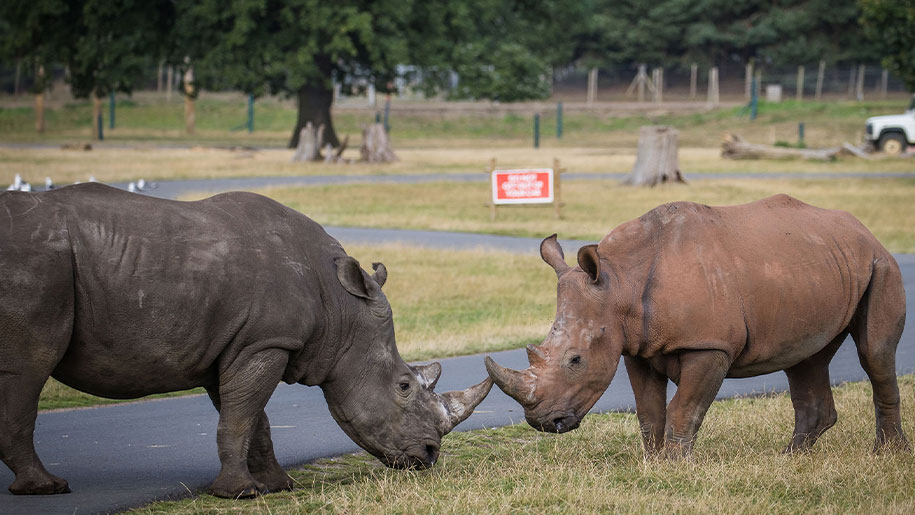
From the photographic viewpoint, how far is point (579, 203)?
2530cm

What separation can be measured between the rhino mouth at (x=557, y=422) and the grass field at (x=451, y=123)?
4134 centimetres

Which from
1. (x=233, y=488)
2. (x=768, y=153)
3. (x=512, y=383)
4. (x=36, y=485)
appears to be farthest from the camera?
(x=768, y=153)

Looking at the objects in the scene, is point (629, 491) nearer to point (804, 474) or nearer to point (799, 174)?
point (804, 474)

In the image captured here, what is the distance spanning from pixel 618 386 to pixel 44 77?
37792 millimetres

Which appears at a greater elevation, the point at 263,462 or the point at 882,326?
the point at 882,326

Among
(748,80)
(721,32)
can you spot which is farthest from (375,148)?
(721,32)

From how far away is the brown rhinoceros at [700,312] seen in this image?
249 inches

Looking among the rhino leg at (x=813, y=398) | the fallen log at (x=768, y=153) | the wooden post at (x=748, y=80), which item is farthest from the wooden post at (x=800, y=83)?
the rhino leg at (x=813, y=398)

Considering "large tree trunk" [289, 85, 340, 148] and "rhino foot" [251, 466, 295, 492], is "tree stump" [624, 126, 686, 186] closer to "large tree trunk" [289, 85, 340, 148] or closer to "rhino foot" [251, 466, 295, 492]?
"large tree trunk" [289, 85, 340, 148]

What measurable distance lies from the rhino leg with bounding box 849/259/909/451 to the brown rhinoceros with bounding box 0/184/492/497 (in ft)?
7.54

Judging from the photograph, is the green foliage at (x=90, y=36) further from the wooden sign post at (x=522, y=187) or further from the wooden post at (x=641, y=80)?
Result: the wooden post at (x=641, y=80)

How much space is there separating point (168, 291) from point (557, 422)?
85.2 inches

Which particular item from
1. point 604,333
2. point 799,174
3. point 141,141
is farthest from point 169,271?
point 141,141

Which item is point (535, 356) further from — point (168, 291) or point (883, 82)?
point (883, 82)
